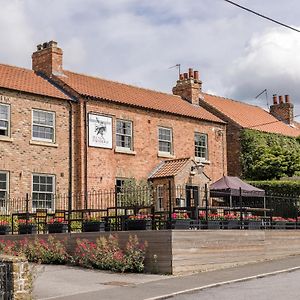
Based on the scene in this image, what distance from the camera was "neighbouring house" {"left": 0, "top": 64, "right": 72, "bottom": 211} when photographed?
2436 cm

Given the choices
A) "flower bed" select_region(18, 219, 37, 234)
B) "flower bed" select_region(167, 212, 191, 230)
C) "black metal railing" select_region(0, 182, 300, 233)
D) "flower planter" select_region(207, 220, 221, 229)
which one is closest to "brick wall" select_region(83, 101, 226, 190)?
"black metal railing" select_region(0, 182, 300, 233)

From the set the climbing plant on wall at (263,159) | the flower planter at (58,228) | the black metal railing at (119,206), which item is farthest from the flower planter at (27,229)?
the climbing plant on wall at (263,159)

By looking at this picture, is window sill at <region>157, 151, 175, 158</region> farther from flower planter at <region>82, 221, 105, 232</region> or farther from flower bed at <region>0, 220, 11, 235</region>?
flower planter at <region>82, 221, 105, 232</region>

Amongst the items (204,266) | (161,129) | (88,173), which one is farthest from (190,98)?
(204,266)

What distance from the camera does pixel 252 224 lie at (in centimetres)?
1895

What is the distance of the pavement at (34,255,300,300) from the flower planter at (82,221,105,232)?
4.79 feet

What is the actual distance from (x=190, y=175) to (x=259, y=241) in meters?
10.0

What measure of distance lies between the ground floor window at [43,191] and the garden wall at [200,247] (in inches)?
204

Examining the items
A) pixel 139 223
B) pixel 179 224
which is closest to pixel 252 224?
pixel 179 224

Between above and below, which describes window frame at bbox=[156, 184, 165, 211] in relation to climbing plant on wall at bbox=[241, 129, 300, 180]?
below

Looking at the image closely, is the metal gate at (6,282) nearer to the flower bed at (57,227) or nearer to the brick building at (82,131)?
the flower bed at (57,227)

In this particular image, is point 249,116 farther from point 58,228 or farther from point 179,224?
point 179,224

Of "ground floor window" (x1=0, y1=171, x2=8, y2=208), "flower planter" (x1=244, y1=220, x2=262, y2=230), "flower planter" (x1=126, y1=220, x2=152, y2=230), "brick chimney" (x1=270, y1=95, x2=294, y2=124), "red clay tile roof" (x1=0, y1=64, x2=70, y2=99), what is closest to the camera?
"flower planter" (x1=126, y1=220, x2=152, y2=230)

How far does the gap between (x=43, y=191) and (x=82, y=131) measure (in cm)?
338
